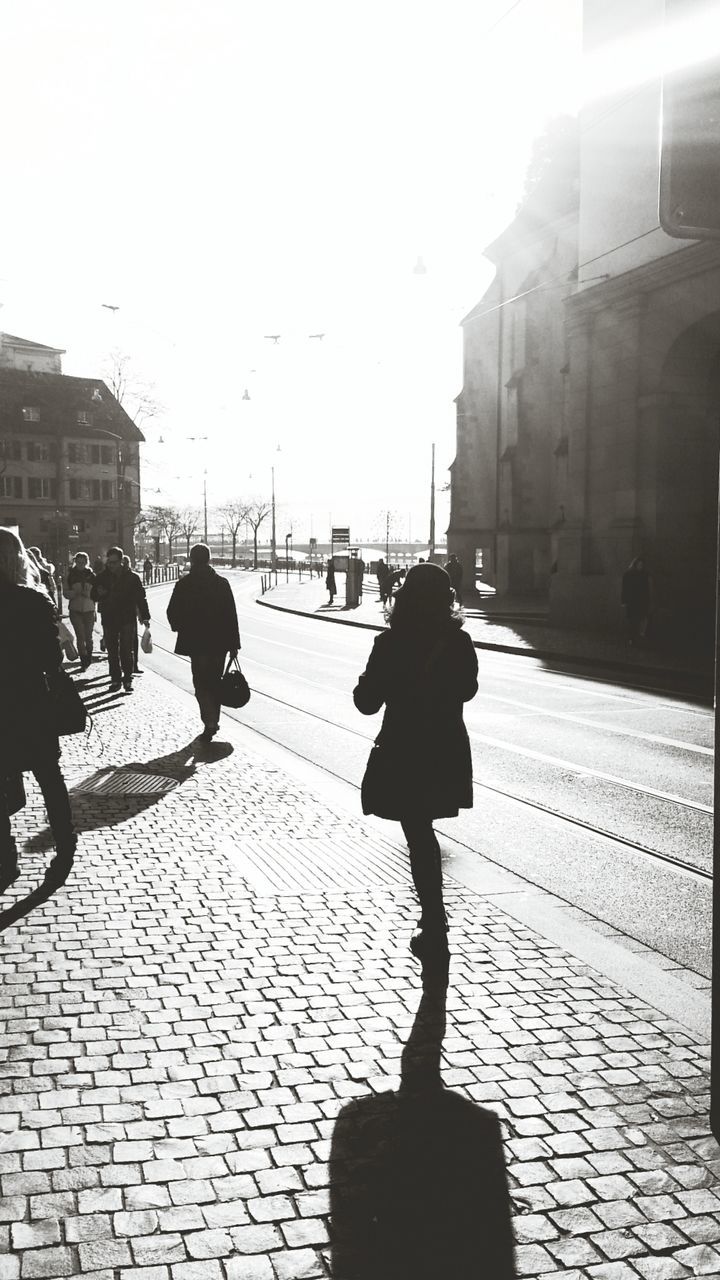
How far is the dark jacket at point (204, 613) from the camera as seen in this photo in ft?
35.9

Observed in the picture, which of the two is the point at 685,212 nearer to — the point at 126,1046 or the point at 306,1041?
the point at 306,1041

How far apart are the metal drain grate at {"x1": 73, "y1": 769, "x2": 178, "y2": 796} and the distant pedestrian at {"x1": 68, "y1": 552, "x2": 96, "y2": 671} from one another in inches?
336

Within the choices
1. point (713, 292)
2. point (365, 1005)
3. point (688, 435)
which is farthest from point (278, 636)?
point (365, 1005)

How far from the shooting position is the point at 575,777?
31.4ft

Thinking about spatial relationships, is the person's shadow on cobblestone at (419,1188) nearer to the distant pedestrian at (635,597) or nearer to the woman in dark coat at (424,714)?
the woman in dark coat at (424,714)

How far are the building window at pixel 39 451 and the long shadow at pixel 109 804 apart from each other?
74.8 m

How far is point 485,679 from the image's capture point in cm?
1755

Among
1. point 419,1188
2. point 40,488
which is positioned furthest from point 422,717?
point 40,488

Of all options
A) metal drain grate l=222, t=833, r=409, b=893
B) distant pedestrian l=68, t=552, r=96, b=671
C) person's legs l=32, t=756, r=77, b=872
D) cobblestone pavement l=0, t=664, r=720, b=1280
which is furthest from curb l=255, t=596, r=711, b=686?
person's legs l=32, t=756, r=77, b=872

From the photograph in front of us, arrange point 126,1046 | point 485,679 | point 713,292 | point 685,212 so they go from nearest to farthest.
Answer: point 685,212 < point 126,1046 < point 485,679 < point 713,292

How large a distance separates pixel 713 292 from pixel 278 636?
40.4 feet

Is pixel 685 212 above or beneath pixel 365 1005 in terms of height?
above

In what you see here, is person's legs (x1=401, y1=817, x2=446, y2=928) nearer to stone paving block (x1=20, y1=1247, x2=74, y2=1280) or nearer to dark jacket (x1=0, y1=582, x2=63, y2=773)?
dark jacket (x1=0, y1=582, x2=63, y2=773)

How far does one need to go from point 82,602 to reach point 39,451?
6748 centimetres
